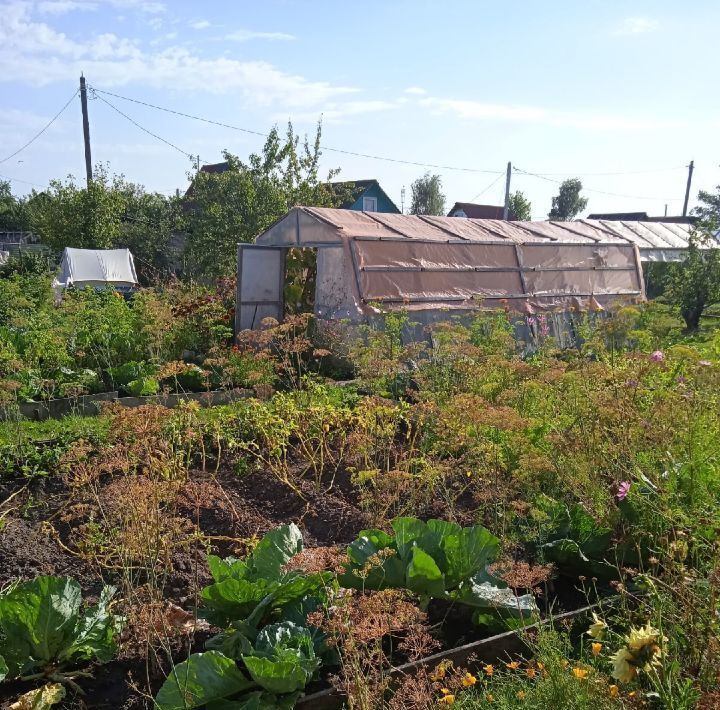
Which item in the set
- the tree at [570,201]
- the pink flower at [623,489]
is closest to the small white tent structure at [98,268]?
the pink flower at [623,489]

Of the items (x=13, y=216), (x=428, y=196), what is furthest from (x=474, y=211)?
(x=13, y=216)

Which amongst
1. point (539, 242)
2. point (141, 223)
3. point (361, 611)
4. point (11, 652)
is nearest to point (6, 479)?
point (11, 652)

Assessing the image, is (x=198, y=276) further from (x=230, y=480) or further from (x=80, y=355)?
(x=230, y=480)

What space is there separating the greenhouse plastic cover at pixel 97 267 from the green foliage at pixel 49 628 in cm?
1799

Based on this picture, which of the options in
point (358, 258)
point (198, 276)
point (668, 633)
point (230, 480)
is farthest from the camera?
point (198, 276)

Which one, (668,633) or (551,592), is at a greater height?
(668,633)

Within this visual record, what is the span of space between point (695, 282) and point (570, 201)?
31258 millimetres

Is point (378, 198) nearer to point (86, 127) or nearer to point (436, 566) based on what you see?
point (86, 127)

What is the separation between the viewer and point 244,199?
64.5 ft

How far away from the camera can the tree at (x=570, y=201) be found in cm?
4499

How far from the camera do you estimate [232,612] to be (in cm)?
292

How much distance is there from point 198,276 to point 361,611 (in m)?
19.4

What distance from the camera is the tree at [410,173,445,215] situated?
49562 mm

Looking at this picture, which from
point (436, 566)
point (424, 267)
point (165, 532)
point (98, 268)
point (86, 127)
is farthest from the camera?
point (86, 127)
